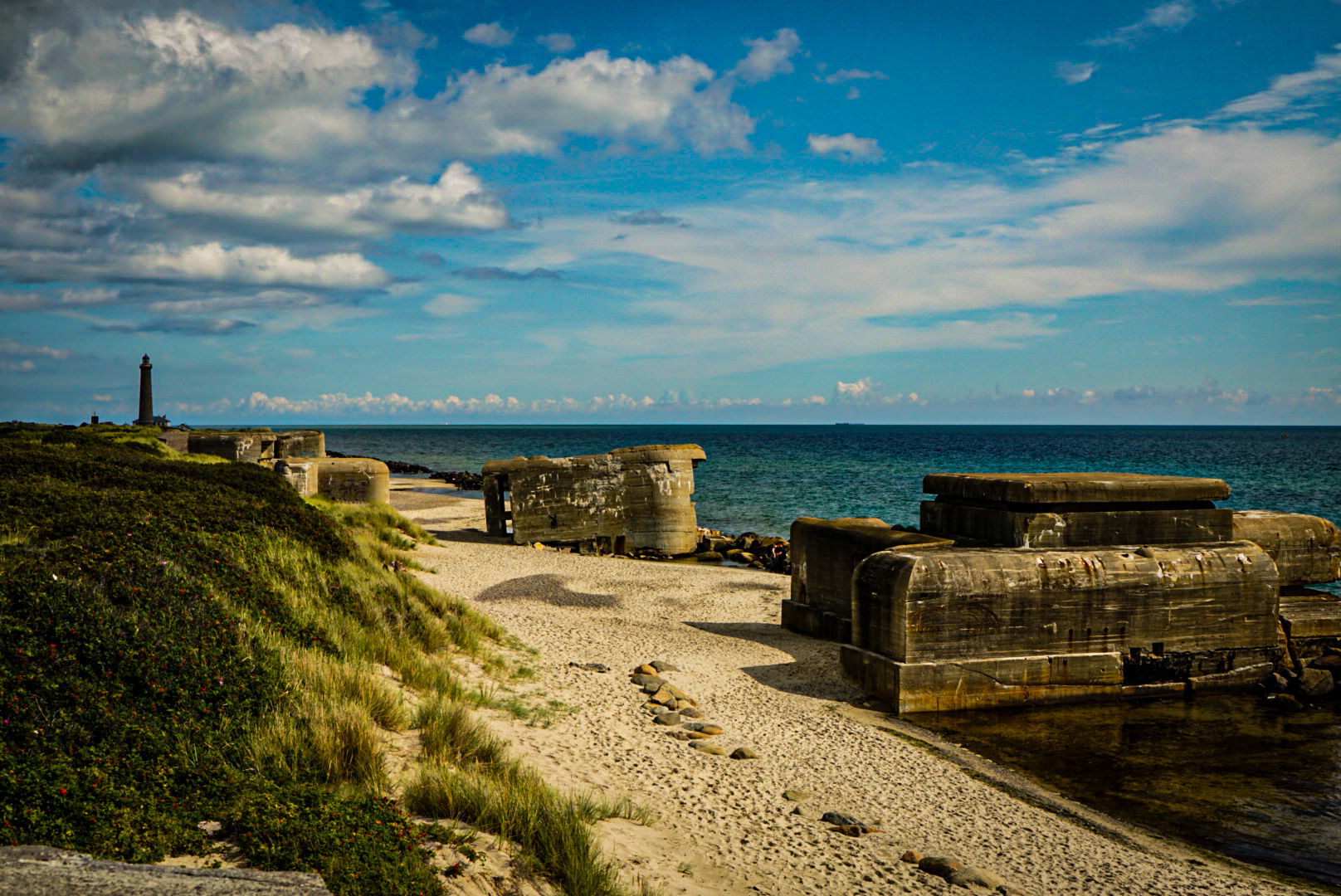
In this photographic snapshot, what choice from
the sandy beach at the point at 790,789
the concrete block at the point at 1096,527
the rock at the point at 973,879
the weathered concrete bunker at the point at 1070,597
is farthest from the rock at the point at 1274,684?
the rock at the point at 973,879

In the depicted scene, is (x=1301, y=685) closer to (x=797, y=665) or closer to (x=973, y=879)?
(x=797, y=665)

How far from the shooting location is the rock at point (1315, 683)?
32.5 feet

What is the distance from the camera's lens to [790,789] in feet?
21.4

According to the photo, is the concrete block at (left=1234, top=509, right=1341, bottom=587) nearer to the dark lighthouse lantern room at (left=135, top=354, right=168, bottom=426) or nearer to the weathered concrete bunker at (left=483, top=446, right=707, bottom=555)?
the weathered concrete bunker at (left=483, top=446, right=707, bottom=555)

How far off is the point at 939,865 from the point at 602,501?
16355 mm

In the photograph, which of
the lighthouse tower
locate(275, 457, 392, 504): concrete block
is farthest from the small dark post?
locate(275, 457, 392, 504): concrete block

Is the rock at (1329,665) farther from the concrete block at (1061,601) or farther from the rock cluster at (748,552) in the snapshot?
the rock cluster at (748,552)

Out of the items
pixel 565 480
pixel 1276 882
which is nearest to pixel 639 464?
pixel 565 480

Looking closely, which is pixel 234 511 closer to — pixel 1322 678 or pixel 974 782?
pixel 974 782

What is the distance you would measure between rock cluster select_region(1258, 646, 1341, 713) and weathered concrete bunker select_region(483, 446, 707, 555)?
13099mm

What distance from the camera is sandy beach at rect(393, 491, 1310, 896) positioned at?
5.26m

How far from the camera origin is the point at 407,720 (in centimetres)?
626

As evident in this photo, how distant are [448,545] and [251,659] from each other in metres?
14.1

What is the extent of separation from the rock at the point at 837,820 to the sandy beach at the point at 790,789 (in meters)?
0.09
